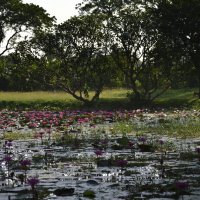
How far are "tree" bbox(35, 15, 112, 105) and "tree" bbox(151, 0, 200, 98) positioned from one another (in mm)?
5069

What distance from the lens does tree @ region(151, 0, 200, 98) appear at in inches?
1709

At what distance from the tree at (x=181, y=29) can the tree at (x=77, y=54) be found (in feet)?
16.6

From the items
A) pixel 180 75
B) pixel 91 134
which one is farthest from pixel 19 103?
pixel 91 134

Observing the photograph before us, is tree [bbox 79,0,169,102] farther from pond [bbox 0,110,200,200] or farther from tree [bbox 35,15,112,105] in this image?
pond [bbox 0,110,200,200]

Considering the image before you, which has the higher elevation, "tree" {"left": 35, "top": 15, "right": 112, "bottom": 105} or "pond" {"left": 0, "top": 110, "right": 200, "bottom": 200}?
"tree" {"left": 35, "top": 15, "right": 112, "bottom": 105}

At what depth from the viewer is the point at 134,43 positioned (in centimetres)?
4375

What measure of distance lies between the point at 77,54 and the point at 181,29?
8.75m

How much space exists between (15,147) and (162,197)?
765 centimetres

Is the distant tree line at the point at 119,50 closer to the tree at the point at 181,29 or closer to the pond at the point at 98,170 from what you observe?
the tree at the point at 181,29

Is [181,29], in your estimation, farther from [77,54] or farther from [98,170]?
[98,170]

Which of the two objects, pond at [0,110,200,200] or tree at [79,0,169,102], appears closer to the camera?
pond at [0,110,200,200]

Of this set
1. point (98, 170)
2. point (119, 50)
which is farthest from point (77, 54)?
point (98, 170)

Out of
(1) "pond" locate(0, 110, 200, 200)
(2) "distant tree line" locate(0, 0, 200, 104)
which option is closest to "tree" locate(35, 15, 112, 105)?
(2) "distant tree line" locate(0, 0, 200, 104)

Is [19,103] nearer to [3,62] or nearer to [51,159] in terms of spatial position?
[3,62]
